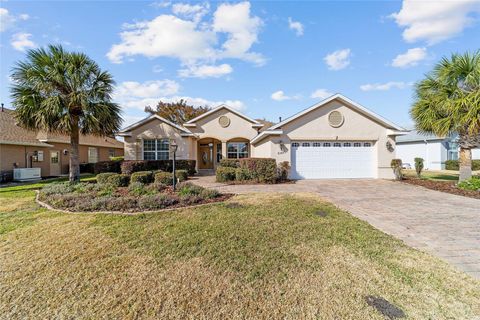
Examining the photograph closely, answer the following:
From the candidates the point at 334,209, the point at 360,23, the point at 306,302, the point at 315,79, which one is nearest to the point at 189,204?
the point at 334,209

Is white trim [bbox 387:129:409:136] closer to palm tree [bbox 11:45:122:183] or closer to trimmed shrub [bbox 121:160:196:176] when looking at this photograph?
trimmed shrub [bbox 121:160:196:176]

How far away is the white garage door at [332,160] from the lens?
46.0ft

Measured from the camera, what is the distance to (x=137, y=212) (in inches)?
254

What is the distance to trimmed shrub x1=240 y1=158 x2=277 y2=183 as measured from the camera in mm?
12469

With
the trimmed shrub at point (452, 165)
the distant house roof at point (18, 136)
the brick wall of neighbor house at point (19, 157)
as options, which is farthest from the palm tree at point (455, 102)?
the brick wall of neighbor house at point (19, 157)

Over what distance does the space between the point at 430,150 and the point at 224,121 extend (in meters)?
22.6

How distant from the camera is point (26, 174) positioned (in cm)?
1527

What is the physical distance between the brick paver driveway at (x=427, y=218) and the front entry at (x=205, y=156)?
45.1 feet

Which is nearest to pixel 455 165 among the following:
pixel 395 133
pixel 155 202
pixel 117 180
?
pixel 395 133

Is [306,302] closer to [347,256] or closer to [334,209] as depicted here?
[347,256]

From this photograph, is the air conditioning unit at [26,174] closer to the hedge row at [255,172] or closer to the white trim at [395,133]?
the hedge row at [255,172]

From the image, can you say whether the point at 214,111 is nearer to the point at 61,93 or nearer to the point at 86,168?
the point at 61,93

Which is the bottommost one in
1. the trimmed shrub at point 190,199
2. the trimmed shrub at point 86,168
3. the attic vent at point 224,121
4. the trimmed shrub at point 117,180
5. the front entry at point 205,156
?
the trimmed shrub at point 190,199

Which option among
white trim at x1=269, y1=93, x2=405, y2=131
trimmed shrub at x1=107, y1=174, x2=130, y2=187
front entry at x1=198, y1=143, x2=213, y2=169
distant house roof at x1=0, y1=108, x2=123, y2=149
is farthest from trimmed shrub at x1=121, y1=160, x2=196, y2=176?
white trim at x1=269, y1=93, x2=405, y2=131
